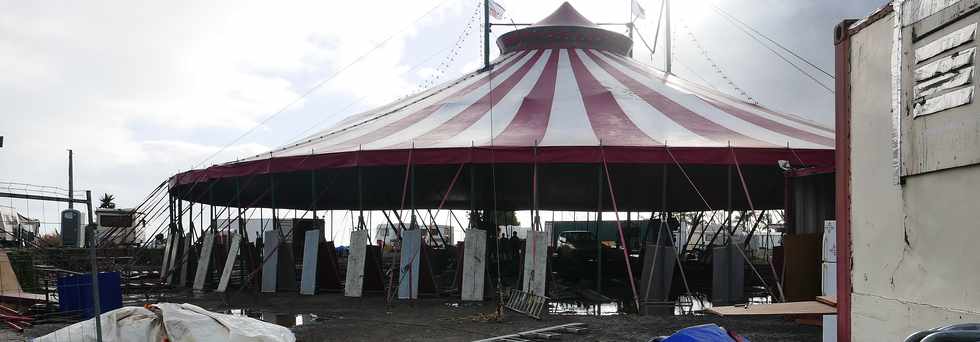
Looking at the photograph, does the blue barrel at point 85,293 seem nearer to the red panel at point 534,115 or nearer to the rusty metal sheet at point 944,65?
the red panel at point 534,115

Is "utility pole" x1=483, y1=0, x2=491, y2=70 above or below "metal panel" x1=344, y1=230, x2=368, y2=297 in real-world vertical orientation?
above

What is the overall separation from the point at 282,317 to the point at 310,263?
295 cm

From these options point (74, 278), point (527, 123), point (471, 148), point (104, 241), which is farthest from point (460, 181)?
point (74, 278)

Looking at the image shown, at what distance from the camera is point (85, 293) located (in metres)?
9.80

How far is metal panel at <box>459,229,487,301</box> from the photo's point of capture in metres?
11.6

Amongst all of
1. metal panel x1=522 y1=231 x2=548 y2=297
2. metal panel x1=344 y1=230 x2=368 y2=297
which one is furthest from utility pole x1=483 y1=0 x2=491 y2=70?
metal panel x1=522 y1=231 x2=548 y2=297

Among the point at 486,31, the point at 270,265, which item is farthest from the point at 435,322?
the point at 486,31

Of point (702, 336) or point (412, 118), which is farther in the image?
point (412, 118)

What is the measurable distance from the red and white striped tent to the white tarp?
19.5ft

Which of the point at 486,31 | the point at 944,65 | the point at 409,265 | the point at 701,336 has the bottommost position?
the point at 409,265

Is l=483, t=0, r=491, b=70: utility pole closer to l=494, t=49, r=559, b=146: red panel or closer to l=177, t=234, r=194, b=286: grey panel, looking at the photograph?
l=494, t=49, r=559, b=146: red panel

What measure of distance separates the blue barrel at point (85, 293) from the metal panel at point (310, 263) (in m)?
3.50

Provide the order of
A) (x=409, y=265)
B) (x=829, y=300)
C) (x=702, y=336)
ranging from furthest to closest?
(x=409, y=265) < (x=829, y=300) < (x=702, y=336)

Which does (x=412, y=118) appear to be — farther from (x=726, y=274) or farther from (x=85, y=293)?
(x=85, y=293)
